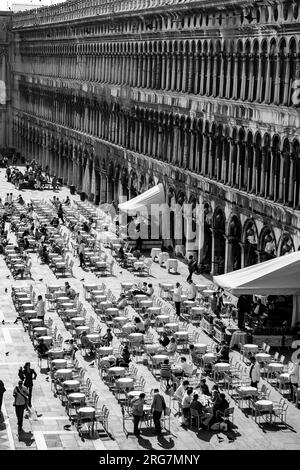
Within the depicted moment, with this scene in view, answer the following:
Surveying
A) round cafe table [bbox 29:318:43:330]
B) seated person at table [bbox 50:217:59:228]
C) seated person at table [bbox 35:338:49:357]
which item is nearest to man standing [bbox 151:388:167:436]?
seated person at table [bbox 35:338:49:357]

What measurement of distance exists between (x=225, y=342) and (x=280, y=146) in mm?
11084

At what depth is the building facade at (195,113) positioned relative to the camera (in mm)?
49469

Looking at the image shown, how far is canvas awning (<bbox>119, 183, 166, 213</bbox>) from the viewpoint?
65.9m

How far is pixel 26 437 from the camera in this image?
31984 mm

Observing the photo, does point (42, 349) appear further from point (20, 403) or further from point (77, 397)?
point (20, 403)

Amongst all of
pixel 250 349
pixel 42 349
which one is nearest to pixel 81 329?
pixel 42 349

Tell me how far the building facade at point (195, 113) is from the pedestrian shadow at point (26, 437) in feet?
58.9

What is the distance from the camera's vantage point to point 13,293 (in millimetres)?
50656

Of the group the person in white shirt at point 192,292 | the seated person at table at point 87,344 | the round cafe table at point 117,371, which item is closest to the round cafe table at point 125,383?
the round cafe table at point 117,371

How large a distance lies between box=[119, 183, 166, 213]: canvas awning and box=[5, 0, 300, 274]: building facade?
Result: 0.48 metres

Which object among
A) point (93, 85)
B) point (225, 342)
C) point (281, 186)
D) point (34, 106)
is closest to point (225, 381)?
point (225, 342)

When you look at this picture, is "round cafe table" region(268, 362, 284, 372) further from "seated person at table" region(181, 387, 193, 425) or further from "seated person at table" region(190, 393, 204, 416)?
"seated person at table" region(190, 393, 204, 416)

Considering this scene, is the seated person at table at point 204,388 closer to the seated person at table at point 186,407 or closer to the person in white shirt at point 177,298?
the seated person at table at point 186,407

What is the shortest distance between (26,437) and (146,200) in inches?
1404
